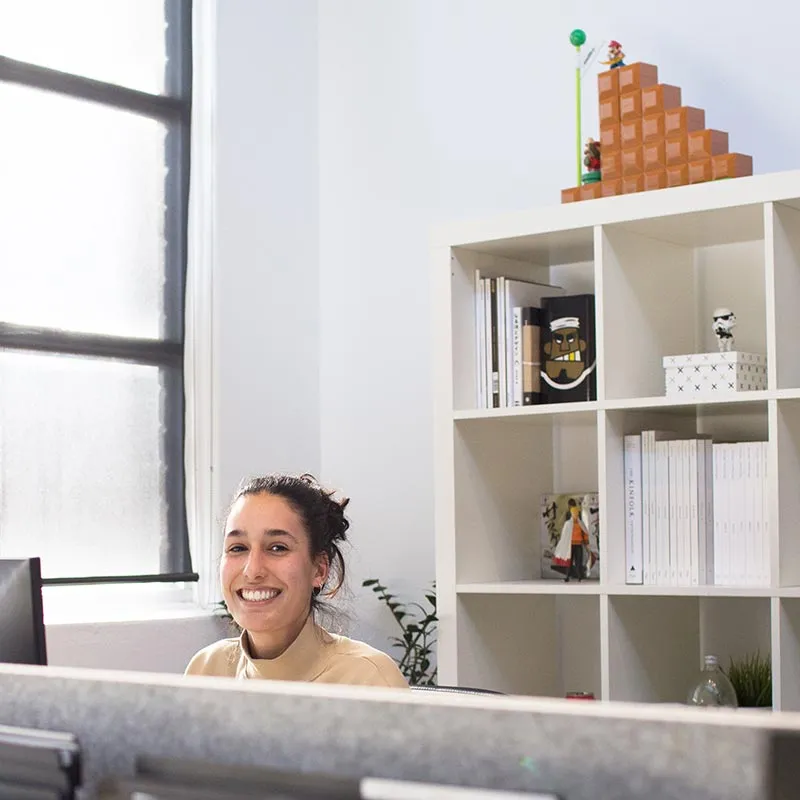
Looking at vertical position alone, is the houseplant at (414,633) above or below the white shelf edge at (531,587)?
below

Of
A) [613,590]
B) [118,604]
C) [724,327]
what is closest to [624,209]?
[724,327]

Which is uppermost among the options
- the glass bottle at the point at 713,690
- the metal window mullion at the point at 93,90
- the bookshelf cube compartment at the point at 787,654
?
the metal window mullion at the point at 93,90

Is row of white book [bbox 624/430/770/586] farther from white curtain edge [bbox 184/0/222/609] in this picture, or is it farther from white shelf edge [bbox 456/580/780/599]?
white curtain edge [bbox 184/0/222/609]

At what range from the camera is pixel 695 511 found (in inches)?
113

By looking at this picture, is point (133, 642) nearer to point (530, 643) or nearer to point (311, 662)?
point (530, 643)

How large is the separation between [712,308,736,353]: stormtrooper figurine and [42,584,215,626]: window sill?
1690 millimetres

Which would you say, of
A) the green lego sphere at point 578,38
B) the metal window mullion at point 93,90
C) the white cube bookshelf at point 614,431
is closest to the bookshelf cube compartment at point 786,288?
the white cube bookshelf at point 614,431

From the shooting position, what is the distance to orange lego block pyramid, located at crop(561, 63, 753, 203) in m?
2.93

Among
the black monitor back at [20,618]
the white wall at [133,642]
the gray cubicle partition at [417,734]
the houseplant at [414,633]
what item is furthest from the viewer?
the houseplant at [414,633]

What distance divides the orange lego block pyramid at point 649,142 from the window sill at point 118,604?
5.30 ft

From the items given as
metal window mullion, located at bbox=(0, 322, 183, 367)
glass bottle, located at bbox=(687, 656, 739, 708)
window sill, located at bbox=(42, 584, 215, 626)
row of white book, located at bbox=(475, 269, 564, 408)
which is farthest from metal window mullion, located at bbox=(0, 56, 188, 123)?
glass bottle, located at bbox=(687, 656, 739, 708)

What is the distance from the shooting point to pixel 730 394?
2787 millimetres

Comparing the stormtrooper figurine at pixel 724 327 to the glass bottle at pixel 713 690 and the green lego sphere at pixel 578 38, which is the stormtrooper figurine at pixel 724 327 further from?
the green lego sphere at pixel 578 38

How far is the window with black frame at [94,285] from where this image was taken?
3617mm
